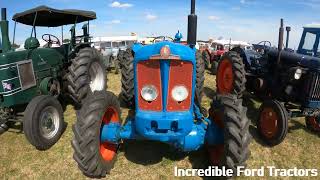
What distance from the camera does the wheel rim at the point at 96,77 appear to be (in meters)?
7.06

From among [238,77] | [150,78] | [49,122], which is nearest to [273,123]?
[238,77]

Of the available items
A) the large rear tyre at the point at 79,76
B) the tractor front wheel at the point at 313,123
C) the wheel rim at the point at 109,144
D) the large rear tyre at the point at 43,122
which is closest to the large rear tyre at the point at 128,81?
the large rear tyre at the point at 79,76

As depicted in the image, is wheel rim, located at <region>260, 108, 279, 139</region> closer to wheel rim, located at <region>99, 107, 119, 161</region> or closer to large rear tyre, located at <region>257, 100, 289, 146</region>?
large rear tyre, located at <region>257, 100, 289, 146</region>

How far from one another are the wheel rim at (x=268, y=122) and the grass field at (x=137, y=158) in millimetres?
205

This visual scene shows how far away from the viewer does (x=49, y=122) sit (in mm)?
4977

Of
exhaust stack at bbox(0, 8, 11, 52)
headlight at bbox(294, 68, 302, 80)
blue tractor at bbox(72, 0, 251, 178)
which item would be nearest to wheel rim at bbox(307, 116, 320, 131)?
headlight at bbox(294, 68, 302, 80)

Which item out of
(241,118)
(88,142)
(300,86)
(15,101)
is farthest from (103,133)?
(300,86)

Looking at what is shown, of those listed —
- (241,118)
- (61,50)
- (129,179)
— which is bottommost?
(129,179)

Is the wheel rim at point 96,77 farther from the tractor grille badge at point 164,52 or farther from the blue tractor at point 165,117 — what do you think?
the tractor grille badge at point 164,52

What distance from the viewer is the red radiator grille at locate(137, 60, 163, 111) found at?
11.5ft

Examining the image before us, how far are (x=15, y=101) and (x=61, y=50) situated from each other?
234 cm

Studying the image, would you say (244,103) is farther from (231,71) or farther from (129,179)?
(129,179)

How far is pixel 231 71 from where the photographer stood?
7.01 metres

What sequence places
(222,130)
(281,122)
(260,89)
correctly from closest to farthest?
(222,130) → (281,122) → (260,89)
